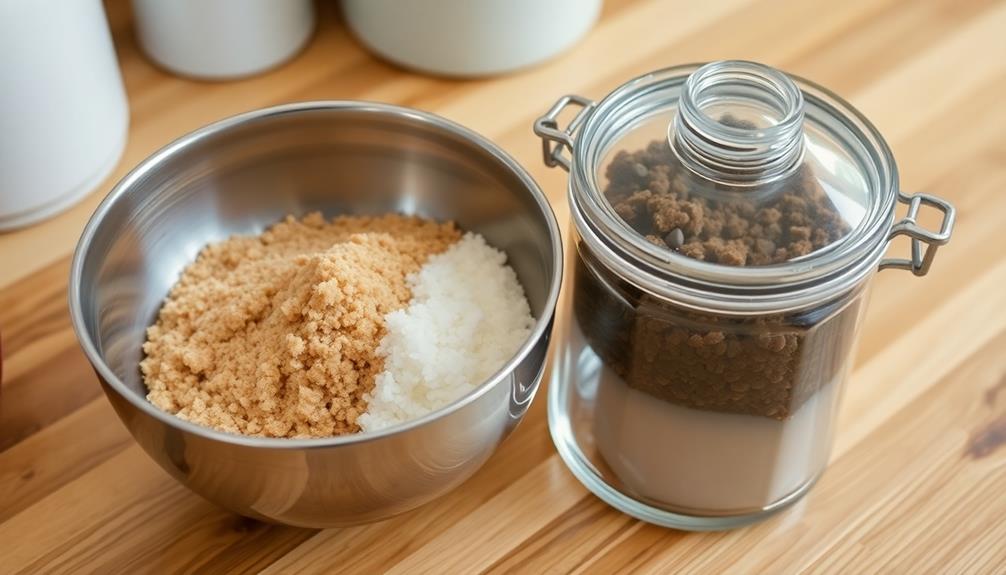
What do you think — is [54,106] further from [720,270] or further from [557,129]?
[720,270]

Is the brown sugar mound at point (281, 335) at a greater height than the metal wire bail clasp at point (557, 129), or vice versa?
the metal wire bail clasp at point (557, 129)

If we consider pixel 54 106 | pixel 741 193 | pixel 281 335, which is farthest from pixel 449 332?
pixel 54 106

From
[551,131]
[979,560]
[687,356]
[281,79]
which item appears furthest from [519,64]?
[979,560]

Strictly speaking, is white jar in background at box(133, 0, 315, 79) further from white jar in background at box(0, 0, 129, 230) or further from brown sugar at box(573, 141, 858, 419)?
brown sugar at box(573, 141, 858, 419)

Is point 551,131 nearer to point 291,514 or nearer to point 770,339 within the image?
point 770,339

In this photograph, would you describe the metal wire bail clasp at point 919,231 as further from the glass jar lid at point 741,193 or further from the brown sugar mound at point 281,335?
the brown sugar mound at point 281,335

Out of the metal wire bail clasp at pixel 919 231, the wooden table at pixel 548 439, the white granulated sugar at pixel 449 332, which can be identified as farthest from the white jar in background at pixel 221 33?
the metal wire bail clasp at pixel 919 231
